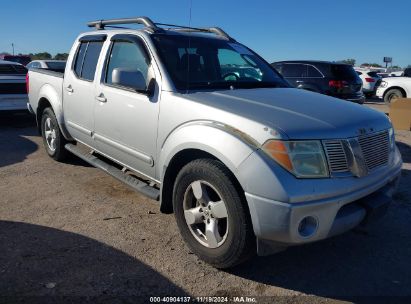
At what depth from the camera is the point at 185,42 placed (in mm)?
4156

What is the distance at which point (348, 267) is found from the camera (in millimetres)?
3328

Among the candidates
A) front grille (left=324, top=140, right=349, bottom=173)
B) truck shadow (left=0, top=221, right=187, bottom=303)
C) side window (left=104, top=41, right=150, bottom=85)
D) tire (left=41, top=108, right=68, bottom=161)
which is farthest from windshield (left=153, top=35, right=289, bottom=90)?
tire (left=41, top=108, right=68, bottom=161)

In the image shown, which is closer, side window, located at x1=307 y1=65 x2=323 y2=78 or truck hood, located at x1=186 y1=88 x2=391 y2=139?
truck hood, located at x1=186 y1=88 x2=391 y2=139

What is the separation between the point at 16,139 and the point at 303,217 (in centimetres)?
679

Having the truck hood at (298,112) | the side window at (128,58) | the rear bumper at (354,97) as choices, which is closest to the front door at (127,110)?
the side window at (128,58)

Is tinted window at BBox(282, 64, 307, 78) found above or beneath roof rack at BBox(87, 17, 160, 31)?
beneath

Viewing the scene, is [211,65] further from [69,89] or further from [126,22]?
[69,89]

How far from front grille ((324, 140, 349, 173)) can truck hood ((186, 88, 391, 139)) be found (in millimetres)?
50

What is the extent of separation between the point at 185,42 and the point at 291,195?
224cm

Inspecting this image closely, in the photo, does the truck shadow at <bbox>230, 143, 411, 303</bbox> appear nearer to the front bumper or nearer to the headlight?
the front bumper

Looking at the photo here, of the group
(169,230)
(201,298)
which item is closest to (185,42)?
(169,230)

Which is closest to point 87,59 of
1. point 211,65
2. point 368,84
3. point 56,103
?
point 56,103

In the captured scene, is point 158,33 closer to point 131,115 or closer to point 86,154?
point 131,115

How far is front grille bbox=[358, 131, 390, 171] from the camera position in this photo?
119 inches
